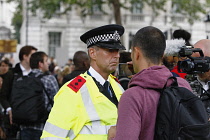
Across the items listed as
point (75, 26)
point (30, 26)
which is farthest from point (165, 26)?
point (30, 26)

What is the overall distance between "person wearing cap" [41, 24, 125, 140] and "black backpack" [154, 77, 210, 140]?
75 centimetres

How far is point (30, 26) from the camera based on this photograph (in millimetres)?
34969

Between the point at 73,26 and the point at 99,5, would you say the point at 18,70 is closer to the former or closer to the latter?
the point at 99,5

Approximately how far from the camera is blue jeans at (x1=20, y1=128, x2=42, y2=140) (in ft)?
19.6

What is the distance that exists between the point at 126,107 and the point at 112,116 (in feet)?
2.38

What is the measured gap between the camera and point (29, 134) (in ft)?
19.7

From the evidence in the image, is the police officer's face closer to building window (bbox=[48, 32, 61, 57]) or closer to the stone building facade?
the stone building facade

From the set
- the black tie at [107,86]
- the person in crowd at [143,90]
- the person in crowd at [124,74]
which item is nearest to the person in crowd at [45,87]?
the person in crowd at [124,74]

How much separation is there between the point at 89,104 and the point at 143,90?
0.75m

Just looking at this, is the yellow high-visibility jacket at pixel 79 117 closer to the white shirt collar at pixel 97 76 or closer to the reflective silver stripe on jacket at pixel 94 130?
the reflective silver stripe on jacket at pixel 94 130

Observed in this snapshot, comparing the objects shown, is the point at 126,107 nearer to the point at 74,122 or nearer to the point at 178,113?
the point at 178,113

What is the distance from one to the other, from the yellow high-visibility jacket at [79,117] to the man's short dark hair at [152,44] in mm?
716

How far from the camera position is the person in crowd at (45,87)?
6.02m

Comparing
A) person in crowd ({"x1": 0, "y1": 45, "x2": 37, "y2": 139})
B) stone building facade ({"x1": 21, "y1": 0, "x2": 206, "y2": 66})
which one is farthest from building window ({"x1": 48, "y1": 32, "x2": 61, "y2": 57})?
person in crowd ({"x1": 0, "y1": 45, "x2": 37, "y2": 139})
